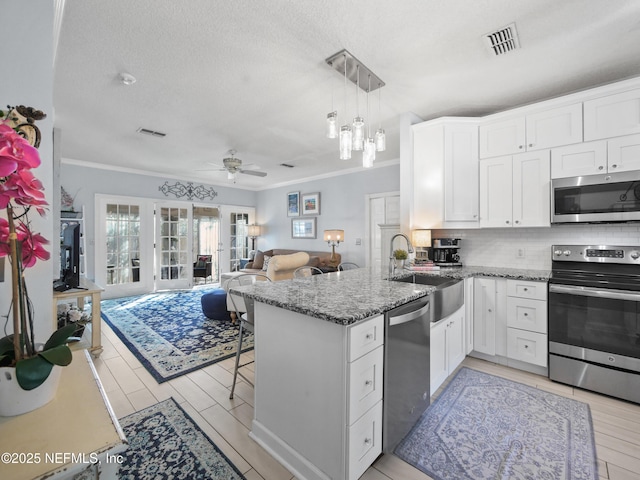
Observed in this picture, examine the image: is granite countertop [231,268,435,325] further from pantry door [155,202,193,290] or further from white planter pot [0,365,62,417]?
pantry door [155,202,193,290]

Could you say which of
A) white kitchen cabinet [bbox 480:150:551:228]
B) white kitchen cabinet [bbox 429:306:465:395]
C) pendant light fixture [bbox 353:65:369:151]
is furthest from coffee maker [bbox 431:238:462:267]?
pendant light fixture [bbox 353:65:369:151]

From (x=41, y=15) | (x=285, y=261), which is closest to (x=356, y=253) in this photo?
(x=285, y=261)

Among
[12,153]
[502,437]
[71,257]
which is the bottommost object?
[502,437]

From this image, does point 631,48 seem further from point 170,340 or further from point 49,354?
point 170,340

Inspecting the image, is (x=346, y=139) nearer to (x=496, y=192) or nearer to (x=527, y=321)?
(x=496, y=192)

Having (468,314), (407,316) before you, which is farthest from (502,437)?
(468,314)

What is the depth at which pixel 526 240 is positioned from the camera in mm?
3029

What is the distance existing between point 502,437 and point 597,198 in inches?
84.5

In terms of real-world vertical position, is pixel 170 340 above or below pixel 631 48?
below

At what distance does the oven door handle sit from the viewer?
2.09 metres

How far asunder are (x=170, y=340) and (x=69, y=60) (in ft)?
9.23

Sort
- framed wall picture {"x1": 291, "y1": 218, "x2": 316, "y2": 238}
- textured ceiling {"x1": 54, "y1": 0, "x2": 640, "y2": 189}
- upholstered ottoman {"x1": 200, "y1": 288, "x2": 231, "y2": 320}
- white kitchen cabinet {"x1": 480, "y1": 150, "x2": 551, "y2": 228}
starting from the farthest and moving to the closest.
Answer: framed wall picture {"x1": 291, "y1": 218, "x2": 316, "y2": 238} < upholstered ottoman {"x1": 200, "y1": 288, "x2": 231, "y2": 320} < white kitchen cabinet {"x1": 480, "y1": 150, "x2": 551, "y2": 228} < textured ceiling {"x1": 54, "y1": 0, "x2": 640, "y2": 189}

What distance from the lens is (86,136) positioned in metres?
3.92

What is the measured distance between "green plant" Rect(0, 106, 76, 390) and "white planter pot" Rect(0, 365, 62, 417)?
0.08 feet
